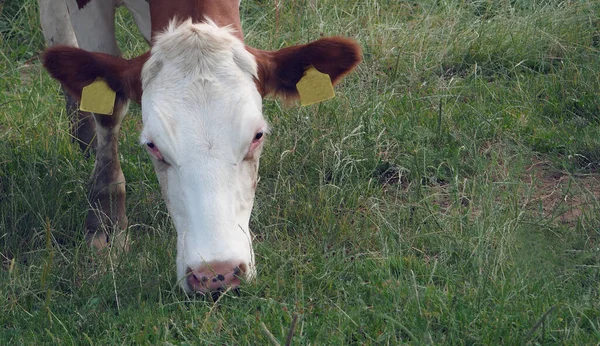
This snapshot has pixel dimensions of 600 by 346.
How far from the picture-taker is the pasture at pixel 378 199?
3281mm

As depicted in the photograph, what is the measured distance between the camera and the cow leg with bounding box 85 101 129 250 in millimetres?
4379

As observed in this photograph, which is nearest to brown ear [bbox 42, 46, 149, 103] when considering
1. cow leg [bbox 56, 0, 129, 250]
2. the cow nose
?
cow leg [bbox 56, 0, 129, 250]

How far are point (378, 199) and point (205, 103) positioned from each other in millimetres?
1263

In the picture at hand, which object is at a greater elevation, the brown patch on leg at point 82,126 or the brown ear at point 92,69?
the brown ear at point 92,69

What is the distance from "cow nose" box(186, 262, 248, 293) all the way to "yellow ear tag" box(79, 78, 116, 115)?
98cm

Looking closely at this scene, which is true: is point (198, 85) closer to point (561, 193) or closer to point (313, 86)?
point (313, 86)

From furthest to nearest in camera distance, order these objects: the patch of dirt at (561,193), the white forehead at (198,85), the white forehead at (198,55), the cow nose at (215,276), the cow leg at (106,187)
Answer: the cow leg at (106,187) < the patch of dirt at (561,193) < the white forehead at (198,55) < the white forehead at (198,85) < the cow nose at (215,276)

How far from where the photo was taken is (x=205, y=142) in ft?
11.0

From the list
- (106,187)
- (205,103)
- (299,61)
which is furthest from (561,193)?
(106,187)

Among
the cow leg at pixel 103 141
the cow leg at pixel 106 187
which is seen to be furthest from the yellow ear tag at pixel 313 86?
the cow leg at pixel 103 141

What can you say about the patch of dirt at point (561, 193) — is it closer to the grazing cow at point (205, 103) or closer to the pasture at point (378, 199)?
the pasture at point (378, 199)

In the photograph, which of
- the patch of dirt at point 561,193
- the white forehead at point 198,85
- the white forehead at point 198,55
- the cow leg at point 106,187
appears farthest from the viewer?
the cow leg at point 106,187

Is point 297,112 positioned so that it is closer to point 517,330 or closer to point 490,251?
point 490,251

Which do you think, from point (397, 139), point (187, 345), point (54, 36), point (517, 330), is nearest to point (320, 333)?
point (187, 345)
